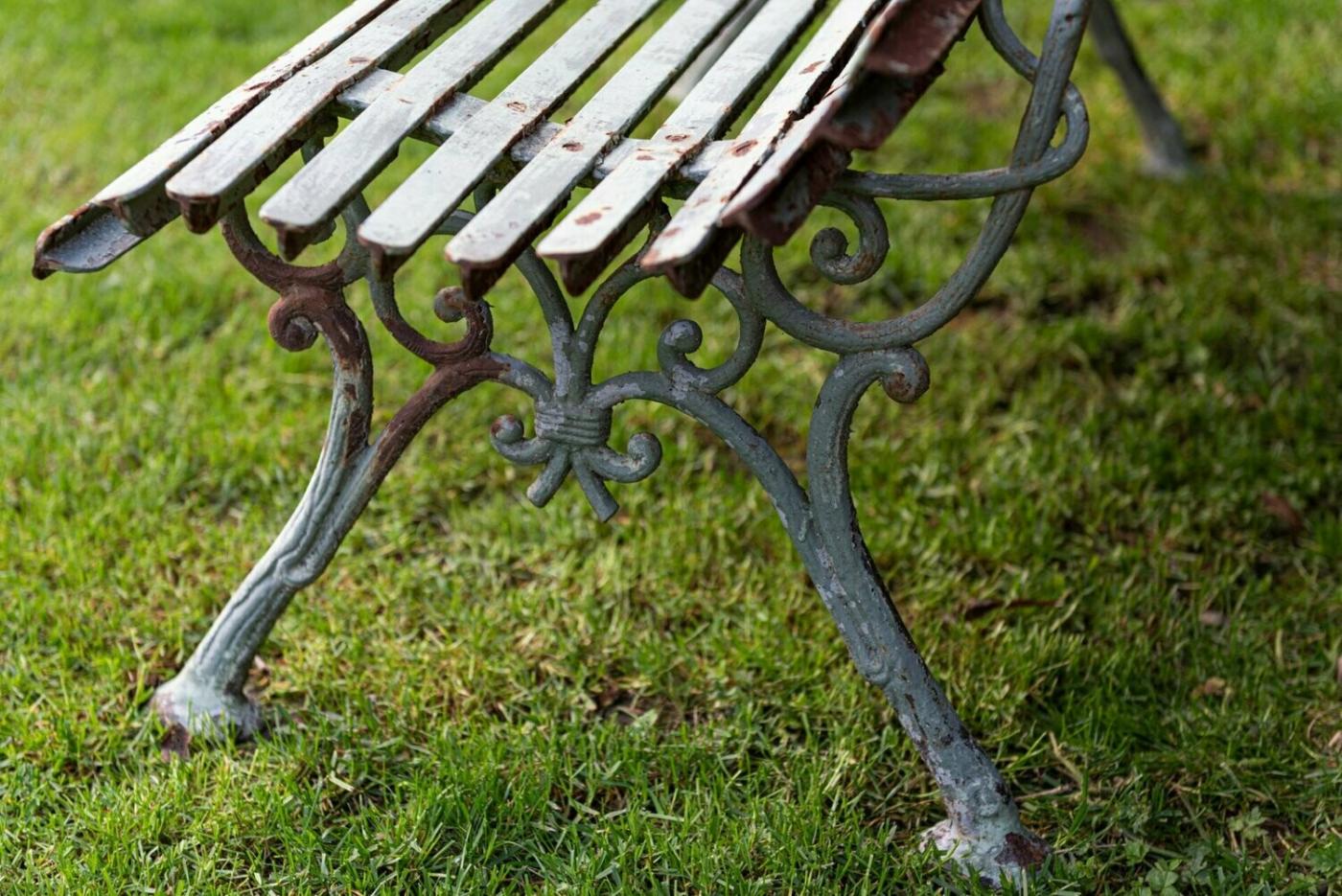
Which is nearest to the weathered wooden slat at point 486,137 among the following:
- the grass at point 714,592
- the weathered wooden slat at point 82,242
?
the weathered wooden slat at point 82,242

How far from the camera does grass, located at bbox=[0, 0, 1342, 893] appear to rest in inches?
74.2

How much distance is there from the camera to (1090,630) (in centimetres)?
228

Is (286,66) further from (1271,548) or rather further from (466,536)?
(1271,548)

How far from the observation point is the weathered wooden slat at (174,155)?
159 cm

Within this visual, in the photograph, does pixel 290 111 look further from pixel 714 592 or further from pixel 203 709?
pixel 714 592

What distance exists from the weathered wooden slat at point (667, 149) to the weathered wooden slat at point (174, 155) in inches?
18.0

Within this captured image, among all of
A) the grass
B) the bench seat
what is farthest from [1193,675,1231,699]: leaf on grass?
the bench seat

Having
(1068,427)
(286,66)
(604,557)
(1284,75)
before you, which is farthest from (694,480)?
(1284,75)

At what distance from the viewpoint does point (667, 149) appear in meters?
1.64

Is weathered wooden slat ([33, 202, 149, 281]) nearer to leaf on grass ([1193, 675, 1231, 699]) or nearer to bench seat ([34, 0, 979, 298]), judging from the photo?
bench seat ([34, 0, 979, 298])

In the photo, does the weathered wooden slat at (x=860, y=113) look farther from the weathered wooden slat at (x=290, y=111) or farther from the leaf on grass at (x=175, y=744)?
the leaf on grass at (x=175, y=744)

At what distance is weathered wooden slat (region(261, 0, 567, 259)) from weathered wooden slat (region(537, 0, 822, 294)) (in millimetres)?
241

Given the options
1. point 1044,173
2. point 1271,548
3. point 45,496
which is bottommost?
point 1271,548

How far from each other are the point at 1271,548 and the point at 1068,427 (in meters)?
0.43
